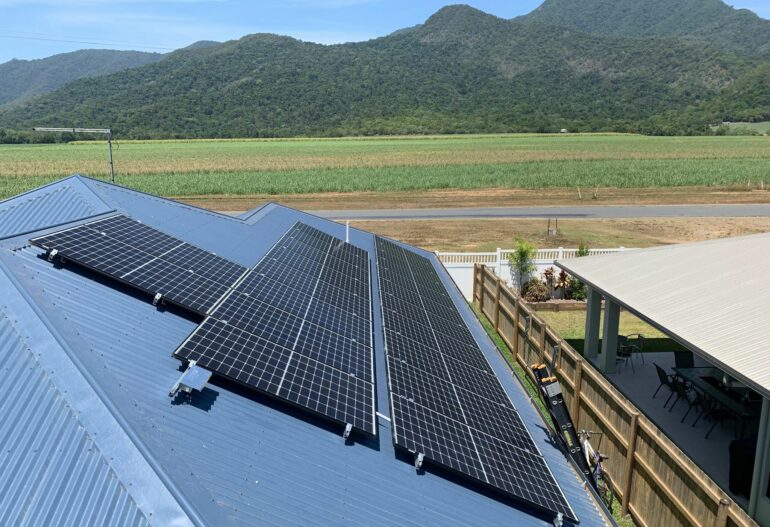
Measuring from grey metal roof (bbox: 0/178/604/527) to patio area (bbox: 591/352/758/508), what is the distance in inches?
171

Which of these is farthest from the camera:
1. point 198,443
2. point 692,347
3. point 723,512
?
point 692,347

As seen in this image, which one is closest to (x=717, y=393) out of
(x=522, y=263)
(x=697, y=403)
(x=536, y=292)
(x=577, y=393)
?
(x=697, y=403)

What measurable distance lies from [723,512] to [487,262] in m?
15.8

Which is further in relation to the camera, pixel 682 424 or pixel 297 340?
pixel 682 424

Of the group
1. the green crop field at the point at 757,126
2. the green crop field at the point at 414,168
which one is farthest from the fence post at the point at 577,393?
the green crop field at the point at 757,126

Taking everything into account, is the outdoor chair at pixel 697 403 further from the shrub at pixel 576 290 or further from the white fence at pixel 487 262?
the white fence at pixel 487 262

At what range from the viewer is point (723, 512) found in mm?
7281

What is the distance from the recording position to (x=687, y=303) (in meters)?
11.8

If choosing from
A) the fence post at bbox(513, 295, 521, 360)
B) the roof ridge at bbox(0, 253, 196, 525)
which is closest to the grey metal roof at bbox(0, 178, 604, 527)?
the roof ridge at bbox(0, 253, 196, 525)

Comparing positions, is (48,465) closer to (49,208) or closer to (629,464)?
(49,208)

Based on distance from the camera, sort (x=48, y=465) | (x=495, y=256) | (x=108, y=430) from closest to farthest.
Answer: (x=48, y=465) < (x=108, y=430) < (x=495, y=256)

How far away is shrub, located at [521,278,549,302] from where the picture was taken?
2200cm

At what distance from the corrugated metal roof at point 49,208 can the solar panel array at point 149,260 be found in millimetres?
735

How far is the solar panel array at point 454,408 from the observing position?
22.1 feet
